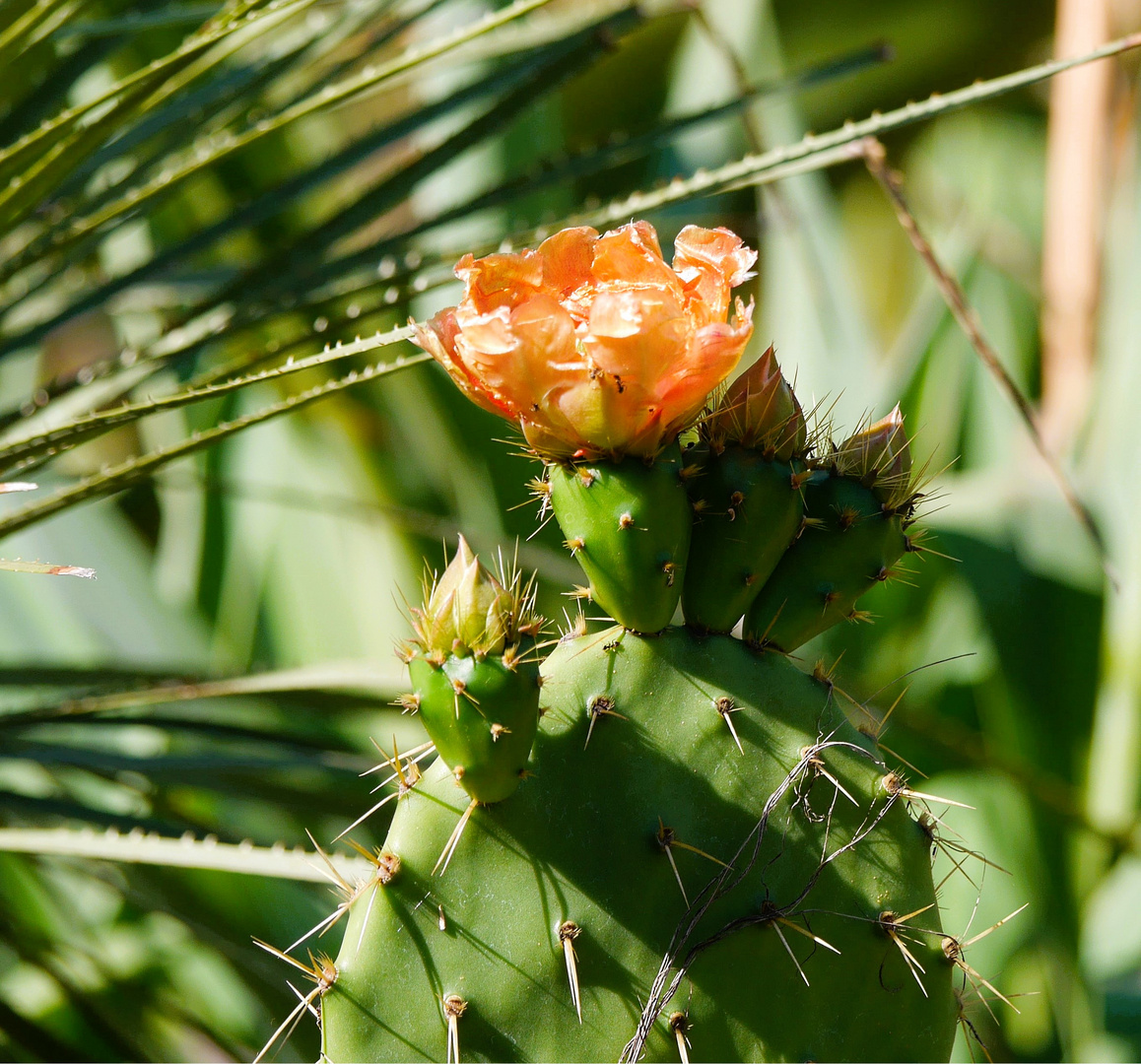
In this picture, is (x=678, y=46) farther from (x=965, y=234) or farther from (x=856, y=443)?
(x=856, y=443)

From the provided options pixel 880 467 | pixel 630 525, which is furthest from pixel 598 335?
pixel 880 467

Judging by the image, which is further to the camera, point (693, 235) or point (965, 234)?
point (965, 234)

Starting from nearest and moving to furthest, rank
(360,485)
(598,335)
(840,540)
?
(598,335), (840,540), (360,485)

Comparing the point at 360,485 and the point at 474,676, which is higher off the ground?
the point at 474,676

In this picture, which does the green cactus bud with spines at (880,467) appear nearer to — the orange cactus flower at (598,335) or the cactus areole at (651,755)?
the cactus areole at (651,755)

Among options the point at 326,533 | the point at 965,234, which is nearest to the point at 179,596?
the point at 326,533

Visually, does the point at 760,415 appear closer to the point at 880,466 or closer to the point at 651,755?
the point at 880,466
